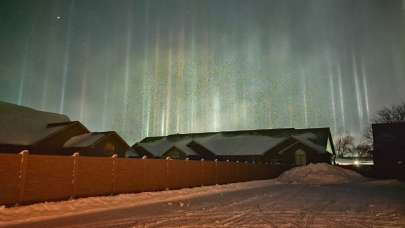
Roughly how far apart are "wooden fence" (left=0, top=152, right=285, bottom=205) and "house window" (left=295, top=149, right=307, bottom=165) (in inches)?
1146

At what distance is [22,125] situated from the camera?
117 feet

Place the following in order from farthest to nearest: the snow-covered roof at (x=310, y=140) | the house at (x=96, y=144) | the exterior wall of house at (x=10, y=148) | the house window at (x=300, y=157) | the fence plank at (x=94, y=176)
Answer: the house window at (x=300, y=157)
the snow-covered roof at (x=310, y=140)
the house at (x=96, y=144)
the exterior wall of house at (x=10, y=148)
the fence plank at (x=94, y=176)

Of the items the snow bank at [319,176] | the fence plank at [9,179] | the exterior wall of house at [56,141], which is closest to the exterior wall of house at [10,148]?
the exterior wall of house at [56,141]

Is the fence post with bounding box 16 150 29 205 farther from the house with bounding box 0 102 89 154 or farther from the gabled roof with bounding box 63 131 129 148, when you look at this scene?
the gabled roof with bounding box 63 131 129 148

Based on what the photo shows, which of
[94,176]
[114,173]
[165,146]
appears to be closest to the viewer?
[94,176]

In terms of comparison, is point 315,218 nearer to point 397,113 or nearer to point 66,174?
point 66,174

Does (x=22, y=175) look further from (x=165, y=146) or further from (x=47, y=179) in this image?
(x=165, y=146)

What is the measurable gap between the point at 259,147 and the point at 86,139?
1050 inches

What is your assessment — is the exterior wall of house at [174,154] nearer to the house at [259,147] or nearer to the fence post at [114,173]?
the house at [259,147]

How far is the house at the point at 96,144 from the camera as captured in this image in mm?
34812

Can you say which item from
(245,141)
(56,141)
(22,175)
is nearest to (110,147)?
(56,141)

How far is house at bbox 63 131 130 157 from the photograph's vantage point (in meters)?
34.8

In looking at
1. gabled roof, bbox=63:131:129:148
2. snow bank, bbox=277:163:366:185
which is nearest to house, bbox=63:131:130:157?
gabled roof, bbox=63:131:129:148

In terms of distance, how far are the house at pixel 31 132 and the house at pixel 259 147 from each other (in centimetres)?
2013
